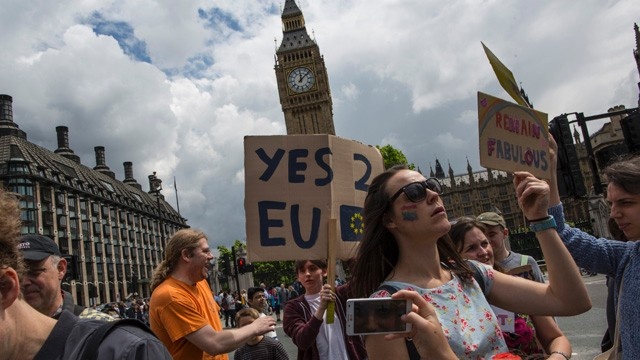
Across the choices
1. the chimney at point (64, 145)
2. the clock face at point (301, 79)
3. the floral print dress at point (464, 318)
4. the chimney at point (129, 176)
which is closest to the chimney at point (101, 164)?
the chimney at point (64, 145)

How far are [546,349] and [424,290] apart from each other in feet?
3.63

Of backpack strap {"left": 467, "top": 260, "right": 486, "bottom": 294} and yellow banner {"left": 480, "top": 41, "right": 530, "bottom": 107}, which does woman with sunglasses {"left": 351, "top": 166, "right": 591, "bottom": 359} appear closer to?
backpack strap {"left": 467, "top": 260, "right": 486, "bottom": 294}

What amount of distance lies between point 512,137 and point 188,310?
203cm

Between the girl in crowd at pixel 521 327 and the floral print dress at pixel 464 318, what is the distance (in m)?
0.50

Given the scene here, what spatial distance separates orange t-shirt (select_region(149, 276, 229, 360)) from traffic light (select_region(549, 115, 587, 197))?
20.0 ft

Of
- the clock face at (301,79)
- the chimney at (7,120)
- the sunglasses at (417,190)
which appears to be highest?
the clock face at (301,79)

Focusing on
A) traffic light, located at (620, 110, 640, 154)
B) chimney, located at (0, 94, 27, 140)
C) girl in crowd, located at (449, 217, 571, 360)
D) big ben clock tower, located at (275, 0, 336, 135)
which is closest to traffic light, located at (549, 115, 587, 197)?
traffic light, located at (620, 110, 640, 154)

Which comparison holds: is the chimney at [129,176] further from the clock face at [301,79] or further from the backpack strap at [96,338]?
the backpack strap at [96,338]

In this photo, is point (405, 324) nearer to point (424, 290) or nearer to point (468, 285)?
point (424, 290)

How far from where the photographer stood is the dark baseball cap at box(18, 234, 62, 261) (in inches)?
104

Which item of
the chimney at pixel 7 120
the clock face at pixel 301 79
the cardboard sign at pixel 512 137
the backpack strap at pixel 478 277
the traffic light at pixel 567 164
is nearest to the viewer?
the backpack strap at pixel 478 277

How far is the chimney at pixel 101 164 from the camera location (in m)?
99.6

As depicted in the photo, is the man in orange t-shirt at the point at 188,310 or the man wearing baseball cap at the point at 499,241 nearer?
the man in orange t-shirt at the point at 188,310

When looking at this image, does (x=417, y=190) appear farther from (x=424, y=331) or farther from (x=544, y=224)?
(x=424, y=331)
